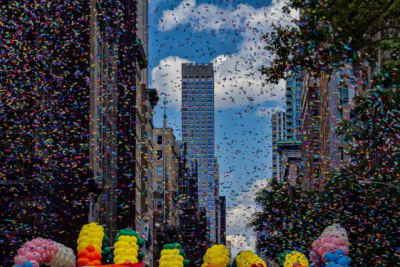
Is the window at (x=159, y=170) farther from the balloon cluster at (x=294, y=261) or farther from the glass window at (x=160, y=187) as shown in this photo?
the balloon cluster at (x=294, y=261)

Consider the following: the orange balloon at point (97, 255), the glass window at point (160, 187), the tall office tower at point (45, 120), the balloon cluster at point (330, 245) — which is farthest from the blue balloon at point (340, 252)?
the glass window at point (160, 187)

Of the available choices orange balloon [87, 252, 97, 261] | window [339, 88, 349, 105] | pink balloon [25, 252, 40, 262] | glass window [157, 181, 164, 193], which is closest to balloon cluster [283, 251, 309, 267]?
orange balloon [87, 252, 97, 261]

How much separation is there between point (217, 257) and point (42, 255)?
147 inches

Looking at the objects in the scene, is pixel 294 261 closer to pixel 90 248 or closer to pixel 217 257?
pixel 217 257

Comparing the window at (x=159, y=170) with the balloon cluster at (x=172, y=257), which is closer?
the balloon cluster at (x=172, y=257)

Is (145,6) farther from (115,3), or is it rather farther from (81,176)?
(81,176)

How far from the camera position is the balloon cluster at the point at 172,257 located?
15.1 metres

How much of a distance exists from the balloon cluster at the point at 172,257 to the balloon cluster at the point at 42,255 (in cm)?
188

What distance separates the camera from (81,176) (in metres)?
31.4

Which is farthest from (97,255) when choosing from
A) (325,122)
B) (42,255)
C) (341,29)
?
(325,122)

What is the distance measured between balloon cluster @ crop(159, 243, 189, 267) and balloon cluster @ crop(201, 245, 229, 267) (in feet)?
1.80

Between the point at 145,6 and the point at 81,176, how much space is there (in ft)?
171

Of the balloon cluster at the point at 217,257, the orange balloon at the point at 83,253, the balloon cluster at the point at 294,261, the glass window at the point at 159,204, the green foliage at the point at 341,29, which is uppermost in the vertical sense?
the green foliage at the point at 341,29

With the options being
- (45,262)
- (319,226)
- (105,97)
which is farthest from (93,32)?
(45,262)
